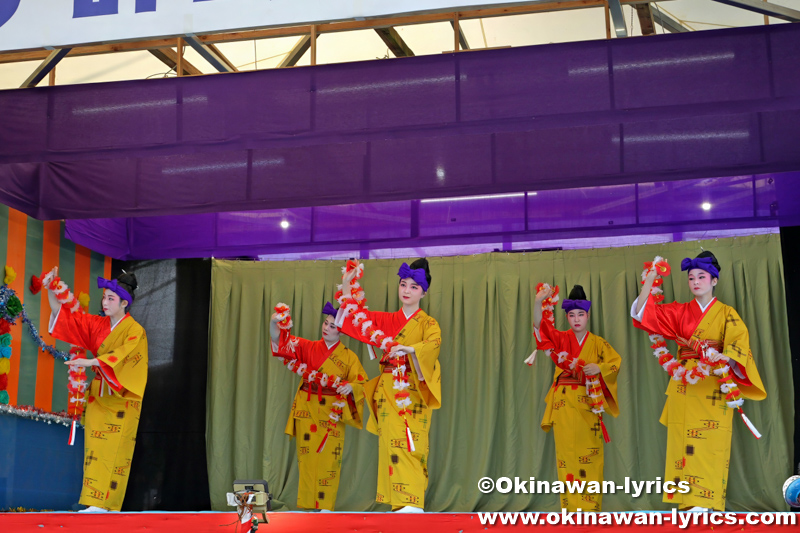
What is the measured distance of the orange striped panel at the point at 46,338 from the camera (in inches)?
227

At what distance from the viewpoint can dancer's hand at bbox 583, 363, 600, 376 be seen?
5418mm

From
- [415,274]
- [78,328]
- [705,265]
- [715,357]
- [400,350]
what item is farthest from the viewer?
[78,328]

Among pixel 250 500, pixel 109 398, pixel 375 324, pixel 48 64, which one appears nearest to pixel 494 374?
pixel 375 324

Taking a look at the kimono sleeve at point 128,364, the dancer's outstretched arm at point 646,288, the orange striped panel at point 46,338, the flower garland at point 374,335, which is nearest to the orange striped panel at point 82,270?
the orange striped panel at point 46,338

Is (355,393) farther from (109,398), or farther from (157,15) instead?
(157,15)

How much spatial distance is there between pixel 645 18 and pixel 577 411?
8.03 ft

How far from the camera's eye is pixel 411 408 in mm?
4797

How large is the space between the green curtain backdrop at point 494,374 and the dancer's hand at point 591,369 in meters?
0.72

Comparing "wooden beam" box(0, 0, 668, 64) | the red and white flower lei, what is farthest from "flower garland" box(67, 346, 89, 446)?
"wooden beam" box(0, 0, 668, 64)

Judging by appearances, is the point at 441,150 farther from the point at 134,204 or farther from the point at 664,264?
the point at 134,204

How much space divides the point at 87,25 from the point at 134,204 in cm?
179

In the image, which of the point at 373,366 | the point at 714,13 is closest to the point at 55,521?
the point at 373,366

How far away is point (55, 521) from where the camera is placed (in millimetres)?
3787

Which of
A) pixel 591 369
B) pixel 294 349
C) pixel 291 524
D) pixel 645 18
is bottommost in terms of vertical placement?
pixel 291 524
